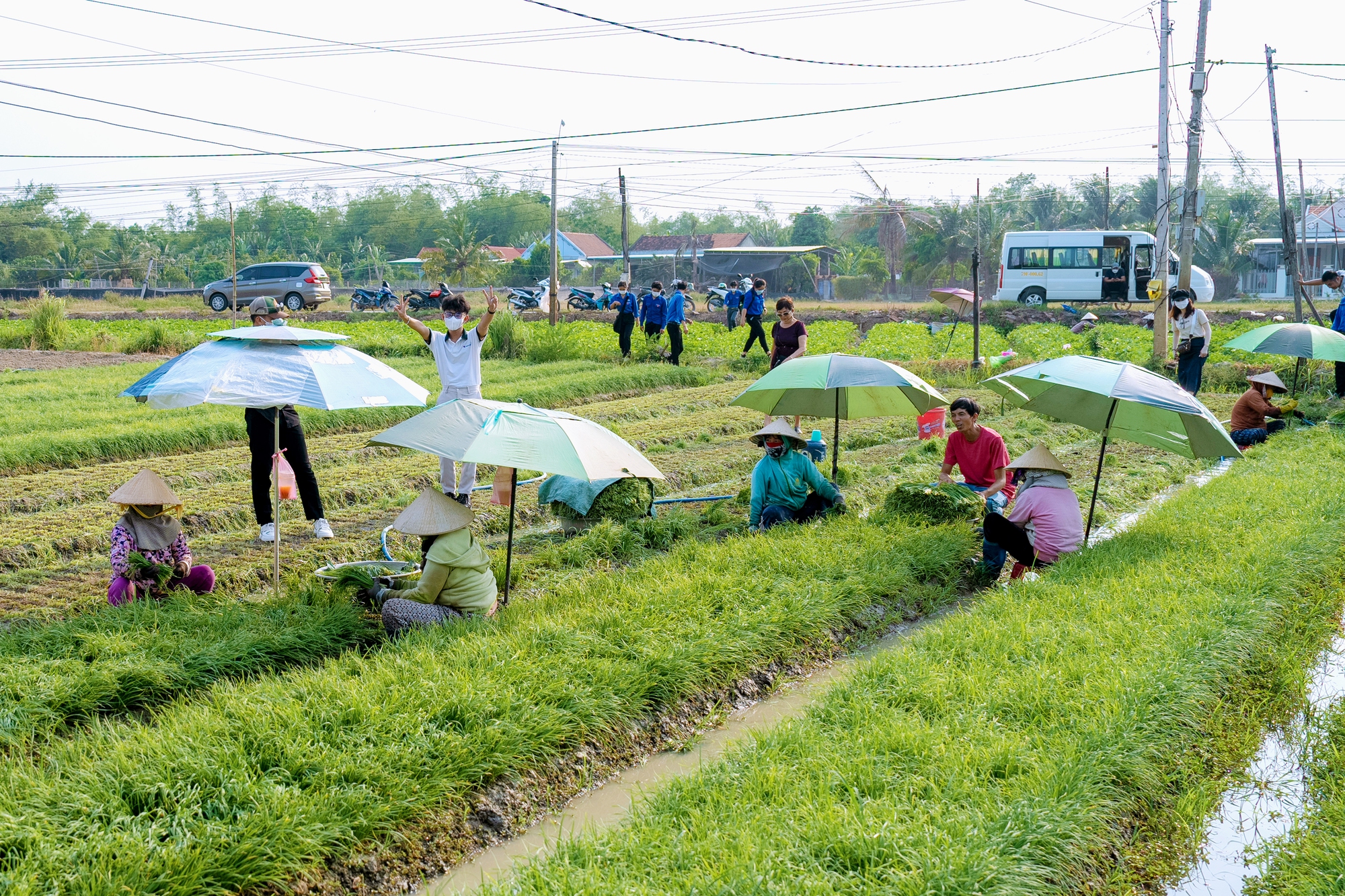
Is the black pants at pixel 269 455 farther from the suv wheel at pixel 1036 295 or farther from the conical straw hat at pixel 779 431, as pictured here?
the suv wheel at pixel 1036 295

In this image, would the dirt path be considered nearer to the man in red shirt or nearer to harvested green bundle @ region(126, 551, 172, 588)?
harvested green bundle @ region(126, 551, 172, 588)

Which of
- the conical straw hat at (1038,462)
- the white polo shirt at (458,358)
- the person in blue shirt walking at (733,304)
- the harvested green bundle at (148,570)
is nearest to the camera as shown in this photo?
the harvested green bundle at (148,570)

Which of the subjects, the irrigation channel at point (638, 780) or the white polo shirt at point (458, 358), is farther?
the white polo shirt at point (458, 358)


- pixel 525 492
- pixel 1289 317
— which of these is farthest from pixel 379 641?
pixel 1289 317

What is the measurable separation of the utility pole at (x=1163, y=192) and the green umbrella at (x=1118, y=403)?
13.5 meters

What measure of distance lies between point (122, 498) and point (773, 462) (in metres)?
4.94

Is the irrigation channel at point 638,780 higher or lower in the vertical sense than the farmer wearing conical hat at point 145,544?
lower

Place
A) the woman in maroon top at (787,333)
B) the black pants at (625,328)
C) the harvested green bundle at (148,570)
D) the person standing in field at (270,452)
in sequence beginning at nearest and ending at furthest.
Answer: the harvested green bundle at (148,570) < the person standing in field at (270,452) < the woman in maroon top at (787,333) < the black pants at (625,328)

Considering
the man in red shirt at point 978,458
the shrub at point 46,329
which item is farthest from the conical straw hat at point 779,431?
the shrub at point 46,329

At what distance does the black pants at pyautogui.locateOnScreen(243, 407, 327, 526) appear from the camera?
8.16 metres

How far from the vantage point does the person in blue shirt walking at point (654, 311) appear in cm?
A: 2230

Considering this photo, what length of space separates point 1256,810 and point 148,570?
20.5 feet

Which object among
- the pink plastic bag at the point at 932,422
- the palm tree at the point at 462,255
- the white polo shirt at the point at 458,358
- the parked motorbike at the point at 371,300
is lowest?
the pink plastic bag at the point at 932,422

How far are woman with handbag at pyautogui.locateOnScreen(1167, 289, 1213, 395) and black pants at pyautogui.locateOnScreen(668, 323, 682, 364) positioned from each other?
930 cm
